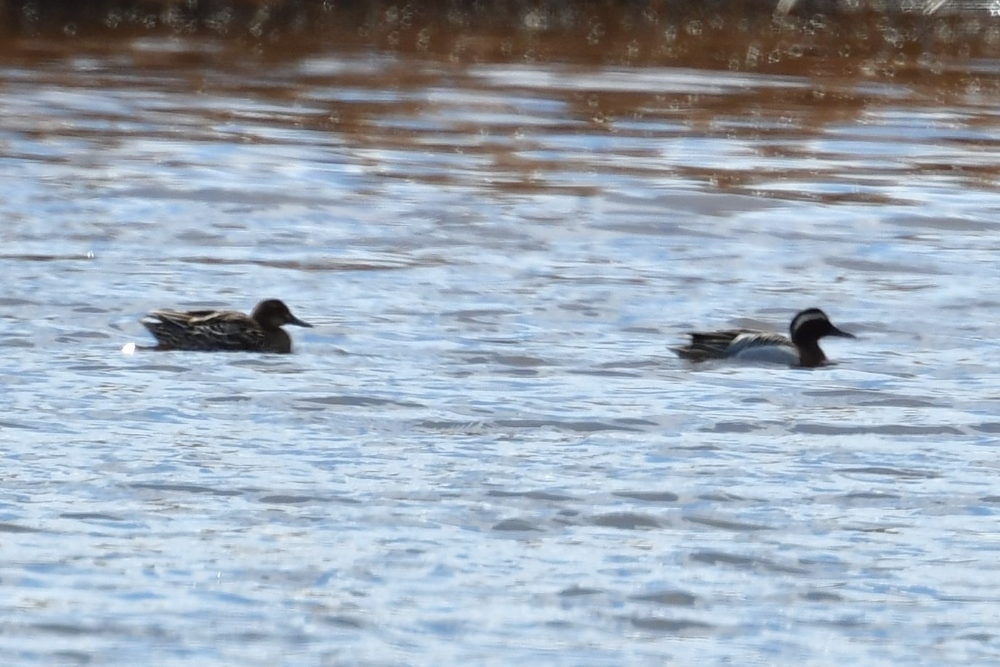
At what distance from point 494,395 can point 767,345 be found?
5.54ft

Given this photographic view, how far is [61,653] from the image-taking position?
20.4 feet

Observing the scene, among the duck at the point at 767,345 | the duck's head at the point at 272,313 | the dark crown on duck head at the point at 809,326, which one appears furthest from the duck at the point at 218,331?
the dark crown on duck head at the point at 809,326

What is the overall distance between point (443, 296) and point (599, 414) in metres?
3.16

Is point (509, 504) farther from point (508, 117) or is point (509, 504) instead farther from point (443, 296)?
point (508, 117)

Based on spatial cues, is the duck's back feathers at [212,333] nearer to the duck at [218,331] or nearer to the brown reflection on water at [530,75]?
the duck at [218,331]

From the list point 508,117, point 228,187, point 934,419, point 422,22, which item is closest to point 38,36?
point 422,22

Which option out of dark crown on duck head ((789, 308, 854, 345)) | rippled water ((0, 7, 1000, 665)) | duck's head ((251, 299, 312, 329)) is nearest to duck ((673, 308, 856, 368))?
dark crown on duck head ((789, 308, 854, 345))

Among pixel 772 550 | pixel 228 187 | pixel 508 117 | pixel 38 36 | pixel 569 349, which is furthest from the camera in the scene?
pixel 38 36

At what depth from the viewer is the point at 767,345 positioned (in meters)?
10.9

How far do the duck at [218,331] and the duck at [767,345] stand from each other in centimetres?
189

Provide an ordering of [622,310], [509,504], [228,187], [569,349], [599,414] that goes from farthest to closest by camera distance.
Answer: [228,187]
[622,310]
[569,349]
[599,414]
[509,504]

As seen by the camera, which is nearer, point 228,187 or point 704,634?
point 704,634

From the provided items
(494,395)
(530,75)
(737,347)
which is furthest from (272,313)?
Answer: (530,75)

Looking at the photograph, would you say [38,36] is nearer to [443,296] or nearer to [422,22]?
[422,22]
